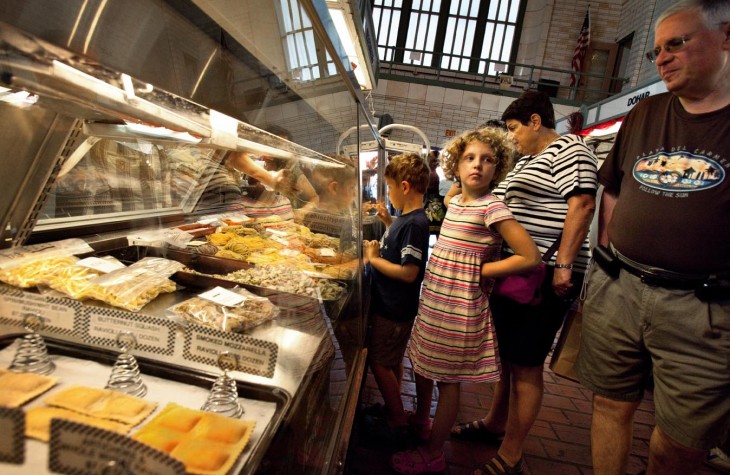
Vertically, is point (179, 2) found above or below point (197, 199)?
above

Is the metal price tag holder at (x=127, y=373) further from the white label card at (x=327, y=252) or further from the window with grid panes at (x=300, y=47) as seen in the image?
the white label card at (x=327, y=252)

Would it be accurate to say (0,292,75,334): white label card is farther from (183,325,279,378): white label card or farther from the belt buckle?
the belt buckle

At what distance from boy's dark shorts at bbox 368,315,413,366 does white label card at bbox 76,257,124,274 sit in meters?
1.25

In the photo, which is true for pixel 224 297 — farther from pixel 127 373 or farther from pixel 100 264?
pixel 100 264

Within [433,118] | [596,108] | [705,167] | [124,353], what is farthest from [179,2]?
[433,118]

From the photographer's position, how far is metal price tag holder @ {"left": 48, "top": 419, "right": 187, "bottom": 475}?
0.49 m

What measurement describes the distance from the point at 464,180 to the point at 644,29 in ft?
37.9

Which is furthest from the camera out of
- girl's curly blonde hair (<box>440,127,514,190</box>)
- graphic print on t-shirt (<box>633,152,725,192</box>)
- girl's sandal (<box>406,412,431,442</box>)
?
girl's sandal (<box>406,412,431,442</box>)

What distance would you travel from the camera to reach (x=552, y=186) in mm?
1827

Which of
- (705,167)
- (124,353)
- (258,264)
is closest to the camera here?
(124,353)

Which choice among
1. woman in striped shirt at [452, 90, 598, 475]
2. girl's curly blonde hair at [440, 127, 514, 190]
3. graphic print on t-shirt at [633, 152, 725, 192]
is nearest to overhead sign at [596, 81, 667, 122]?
woman in striped shirt at [452, 90, 598, 475]

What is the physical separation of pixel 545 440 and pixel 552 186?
162 cm

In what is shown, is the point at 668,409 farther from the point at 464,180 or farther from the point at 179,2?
the point at 179,2

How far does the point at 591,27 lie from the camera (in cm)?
1170
